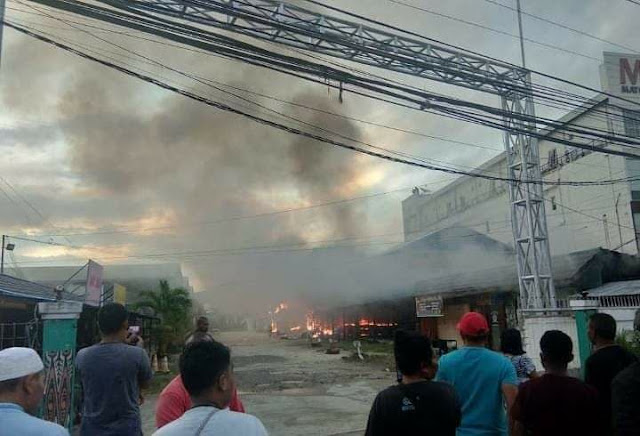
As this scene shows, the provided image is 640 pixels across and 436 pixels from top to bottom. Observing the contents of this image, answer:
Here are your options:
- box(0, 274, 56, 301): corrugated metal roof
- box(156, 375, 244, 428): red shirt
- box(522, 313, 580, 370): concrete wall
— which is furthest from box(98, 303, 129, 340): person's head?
box(522, 313, 580, 370): concrete wall

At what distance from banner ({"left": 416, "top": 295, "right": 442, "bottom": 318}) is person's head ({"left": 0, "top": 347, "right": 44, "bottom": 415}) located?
1724 centimetres

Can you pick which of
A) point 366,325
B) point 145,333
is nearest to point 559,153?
point 366,325

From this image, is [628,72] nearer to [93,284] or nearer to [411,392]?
[93,284]

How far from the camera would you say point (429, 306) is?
62.4 feet

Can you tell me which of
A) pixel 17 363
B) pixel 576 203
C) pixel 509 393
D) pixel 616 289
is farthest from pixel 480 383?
pixel 576 203

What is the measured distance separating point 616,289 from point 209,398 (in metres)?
14.5

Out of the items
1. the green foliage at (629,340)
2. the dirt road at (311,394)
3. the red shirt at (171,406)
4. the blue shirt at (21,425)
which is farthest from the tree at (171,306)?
the blue shirt at (21,425)

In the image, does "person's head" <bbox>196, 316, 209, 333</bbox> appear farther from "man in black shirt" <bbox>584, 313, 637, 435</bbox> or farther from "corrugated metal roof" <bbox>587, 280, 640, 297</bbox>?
"corrugated metal roof" <bbox>587, 280, 640, 297</bbox>

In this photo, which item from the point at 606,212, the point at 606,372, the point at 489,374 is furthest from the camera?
the point at 606,212

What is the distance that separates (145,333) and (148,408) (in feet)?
29.0

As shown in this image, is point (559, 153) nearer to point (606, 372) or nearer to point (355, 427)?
point (355, 427)

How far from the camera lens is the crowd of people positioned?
1687 millimetres

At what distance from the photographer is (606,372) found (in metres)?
3.12

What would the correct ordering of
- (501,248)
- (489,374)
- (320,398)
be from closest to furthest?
(489,374) < (320,398) < (501,248)
